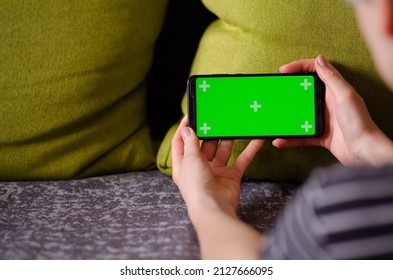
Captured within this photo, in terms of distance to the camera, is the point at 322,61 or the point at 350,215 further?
the point at 322,61

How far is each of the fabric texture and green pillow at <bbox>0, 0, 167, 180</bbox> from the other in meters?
0.04

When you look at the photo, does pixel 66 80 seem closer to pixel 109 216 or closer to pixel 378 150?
pixel 109 216

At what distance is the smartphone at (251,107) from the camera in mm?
742

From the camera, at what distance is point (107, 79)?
2.63 ft

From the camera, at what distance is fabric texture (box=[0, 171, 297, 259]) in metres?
0.61

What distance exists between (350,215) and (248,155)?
293mm

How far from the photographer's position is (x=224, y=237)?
0.56m

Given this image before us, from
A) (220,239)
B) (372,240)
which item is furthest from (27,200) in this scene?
(372,240)

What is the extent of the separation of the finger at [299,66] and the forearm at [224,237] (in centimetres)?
25

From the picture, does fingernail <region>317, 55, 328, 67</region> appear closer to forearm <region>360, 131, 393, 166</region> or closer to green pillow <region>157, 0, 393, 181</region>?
green pillow <region>157, 0, 393, 181</region>

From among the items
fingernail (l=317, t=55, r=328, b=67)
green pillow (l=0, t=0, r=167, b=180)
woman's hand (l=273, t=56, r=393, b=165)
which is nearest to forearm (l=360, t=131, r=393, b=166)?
woman's hand (l=273, t=56, r=393, b=165)

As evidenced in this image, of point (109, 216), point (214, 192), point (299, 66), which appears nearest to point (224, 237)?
point (214, 192)

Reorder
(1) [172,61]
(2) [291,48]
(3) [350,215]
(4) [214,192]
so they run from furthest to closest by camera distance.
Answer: (1) [172,61], (2) [291,48], (4) [214,192], (3) [350,215]

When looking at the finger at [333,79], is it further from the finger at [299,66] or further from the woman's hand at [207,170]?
the woman's hand at [207,170]
